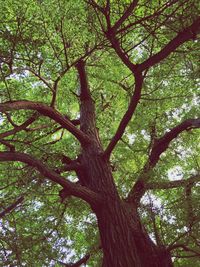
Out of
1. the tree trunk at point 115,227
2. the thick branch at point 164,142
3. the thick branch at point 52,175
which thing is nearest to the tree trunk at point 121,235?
the tree trunk at point 115,227

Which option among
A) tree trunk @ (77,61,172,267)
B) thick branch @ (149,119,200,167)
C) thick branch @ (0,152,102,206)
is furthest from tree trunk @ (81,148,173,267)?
thick branch @ (149,119,200,167)

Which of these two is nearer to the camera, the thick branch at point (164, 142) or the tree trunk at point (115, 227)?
the tree trunk at point (115, 227)

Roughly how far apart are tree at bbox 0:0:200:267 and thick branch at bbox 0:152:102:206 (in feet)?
0.04

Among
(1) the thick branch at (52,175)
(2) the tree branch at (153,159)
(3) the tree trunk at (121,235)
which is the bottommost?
(3) the tree trunk at (121,235)

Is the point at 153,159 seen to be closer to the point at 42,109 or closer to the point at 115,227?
the point at 115,227

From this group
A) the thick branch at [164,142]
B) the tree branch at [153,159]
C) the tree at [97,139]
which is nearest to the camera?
the tree at [97,139]

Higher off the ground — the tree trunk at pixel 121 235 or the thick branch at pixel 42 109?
the thick branch at pixel 42 109

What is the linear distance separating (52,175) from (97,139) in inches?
75.5

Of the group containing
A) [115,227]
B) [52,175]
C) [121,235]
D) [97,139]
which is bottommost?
[121,235]

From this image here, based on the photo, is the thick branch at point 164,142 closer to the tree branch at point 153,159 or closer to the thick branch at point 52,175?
the tree branch at point 153,159

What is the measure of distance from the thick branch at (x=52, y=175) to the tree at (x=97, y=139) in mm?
12

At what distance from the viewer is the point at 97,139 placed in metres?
5.83

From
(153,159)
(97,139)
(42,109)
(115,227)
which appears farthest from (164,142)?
(42,109)

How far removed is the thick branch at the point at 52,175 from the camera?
390cm
